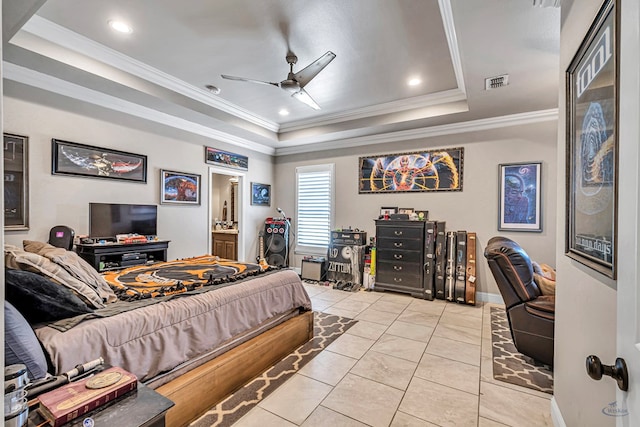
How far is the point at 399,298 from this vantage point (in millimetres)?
4582

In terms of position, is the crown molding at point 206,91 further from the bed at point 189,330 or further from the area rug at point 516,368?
the area rug at point 516,368

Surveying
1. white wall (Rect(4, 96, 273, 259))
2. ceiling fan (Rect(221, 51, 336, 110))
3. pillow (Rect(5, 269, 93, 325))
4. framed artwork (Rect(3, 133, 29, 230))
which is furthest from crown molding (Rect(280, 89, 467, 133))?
pillow (Rect(5, 269, 93, 325))

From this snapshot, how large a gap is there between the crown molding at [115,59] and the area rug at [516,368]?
4690 millimetres

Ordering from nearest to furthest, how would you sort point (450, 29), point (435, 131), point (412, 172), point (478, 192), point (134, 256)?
1. point (450, 29)
2. point (134, 256)
3. point (478, 192)
4. point (435, 131)
5. point (412, 172)

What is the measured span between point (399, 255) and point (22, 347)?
435 cm

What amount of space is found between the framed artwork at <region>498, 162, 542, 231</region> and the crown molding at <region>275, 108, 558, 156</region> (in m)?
0.63

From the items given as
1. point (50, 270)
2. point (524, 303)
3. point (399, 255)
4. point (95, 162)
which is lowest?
point (524, 303)

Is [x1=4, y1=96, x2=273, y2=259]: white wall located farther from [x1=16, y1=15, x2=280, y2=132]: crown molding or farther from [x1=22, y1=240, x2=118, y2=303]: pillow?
[x1=22, y1=240, x2=118, y2=303]: pillow

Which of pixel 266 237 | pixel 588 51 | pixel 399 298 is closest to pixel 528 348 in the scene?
pixel 399 298

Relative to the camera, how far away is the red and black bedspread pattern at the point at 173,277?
2.22 meters

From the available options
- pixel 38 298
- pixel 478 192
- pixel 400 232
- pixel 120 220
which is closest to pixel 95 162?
pixel 120 220

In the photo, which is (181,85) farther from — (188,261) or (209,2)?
(188,261)

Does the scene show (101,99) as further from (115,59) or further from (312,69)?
(312,69)

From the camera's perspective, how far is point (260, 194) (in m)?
6.28
